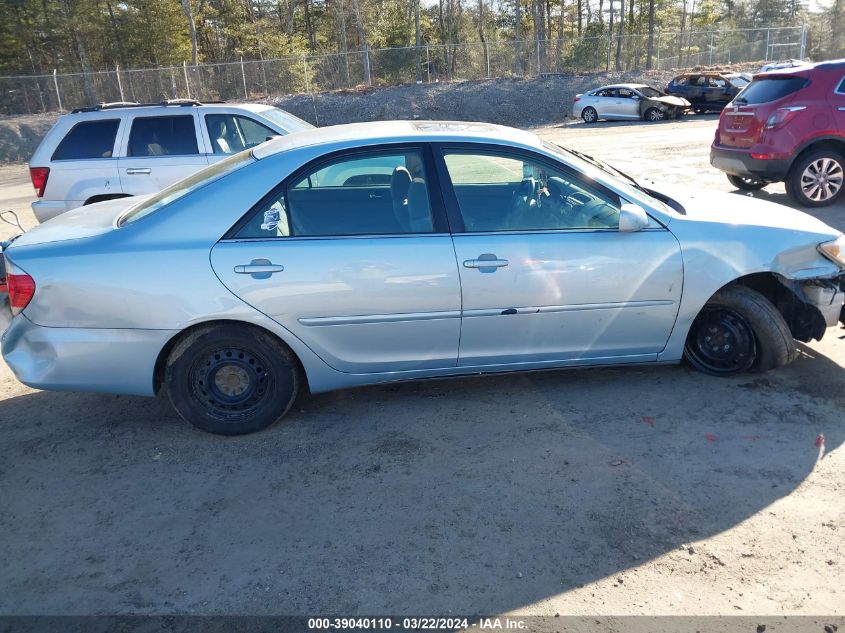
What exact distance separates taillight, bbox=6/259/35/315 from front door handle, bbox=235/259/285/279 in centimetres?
113

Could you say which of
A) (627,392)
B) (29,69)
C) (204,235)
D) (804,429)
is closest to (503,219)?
(627,392)

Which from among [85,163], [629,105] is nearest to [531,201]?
[85,163]

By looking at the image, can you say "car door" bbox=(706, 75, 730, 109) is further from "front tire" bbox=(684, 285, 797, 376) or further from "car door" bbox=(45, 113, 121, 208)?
"front tire" bbox=(684, 285, 797, 376)

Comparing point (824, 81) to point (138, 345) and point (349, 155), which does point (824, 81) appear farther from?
point (138, 345)

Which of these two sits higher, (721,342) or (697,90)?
(697,90)

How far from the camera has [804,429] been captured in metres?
3.88

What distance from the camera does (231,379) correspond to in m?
4.01

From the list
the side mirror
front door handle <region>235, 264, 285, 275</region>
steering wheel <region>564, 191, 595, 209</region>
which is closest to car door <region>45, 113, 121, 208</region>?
front door handle <region>235, 264, 285, 275</region>

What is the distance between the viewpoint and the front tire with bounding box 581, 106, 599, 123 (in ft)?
86.3

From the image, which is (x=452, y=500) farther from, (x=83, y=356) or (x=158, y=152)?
(x=158, y=152)

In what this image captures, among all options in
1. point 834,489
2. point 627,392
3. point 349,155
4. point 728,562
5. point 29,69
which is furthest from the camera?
point 29,69

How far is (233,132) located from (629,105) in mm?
20247

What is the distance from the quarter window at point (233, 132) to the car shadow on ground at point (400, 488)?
4.69 metres

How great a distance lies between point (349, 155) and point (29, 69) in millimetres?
48091
